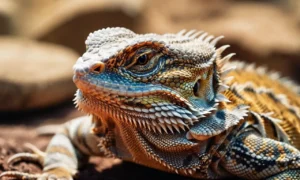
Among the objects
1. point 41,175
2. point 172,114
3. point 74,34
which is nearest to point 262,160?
point 172,114

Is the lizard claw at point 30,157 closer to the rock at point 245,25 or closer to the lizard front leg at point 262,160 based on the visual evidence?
the lizard front leg at point 262,160

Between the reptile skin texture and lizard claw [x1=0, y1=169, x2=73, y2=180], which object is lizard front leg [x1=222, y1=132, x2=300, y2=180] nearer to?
the reptile skin texture

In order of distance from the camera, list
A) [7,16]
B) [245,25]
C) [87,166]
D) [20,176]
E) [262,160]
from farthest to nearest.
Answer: [245,25], [7,16], [87,166], [20,176], [262,160]

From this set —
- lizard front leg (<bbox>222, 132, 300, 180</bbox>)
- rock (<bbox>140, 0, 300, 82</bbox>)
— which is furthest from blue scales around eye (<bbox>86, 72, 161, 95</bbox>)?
rock (<bbox>140, 0, 300, 82</bbox>)

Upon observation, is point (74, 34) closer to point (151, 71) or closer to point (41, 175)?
point (41, 175)

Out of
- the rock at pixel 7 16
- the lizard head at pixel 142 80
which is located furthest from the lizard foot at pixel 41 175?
the rock at pixel 7 16

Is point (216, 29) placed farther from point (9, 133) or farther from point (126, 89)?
point (126, 89)
